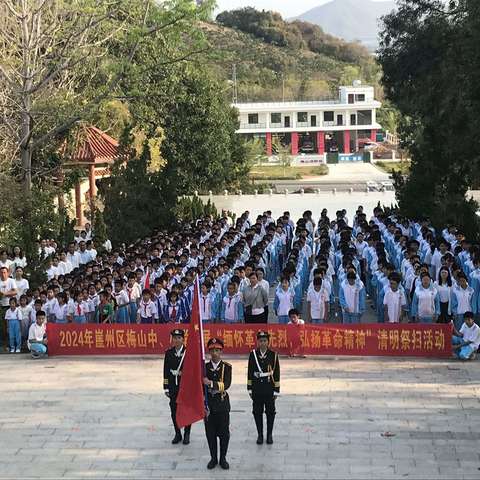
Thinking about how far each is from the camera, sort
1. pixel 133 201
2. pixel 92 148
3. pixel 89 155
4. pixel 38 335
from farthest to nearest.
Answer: pixel 92 148
pixel 89 155
pixel 133 201
pixel 38 335

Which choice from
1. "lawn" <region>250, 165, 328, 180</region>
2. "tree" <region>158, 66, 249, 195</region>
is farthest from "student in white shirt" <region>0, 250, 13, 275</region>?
"lawn" <region>250, 165, 328, 180</region>

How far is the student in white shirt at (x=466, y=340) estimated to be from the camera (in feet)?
42.0

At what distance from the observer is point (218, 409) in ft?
29.1

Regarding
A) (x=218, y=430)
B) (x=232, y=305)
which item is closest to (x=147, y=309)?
(x=232, y=305)

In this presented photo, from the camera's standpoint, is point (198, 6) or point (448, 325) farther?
point (198, 6)

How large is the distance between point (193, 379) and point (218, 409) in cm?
44

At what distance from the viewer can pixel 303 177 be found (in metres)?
62.3

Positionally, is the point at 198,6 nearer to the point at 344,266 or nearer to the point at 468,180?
the point at 468,180

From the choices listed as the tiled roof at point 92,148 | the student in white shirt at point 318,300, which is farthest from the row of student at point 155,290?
the tiled roof at point 92,148

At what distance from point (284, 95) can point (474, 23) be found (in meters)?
78.1

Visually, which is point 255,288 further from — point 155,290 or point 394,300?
point 394,300

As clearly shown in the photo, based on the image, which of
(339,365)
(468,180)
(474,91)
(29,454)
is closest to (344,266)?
(339,365)

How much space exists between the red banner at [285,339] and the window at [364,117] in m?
67.2

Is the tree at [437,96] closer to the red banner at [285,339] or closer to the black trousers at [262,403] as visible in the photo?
the red banner at [285,339]
